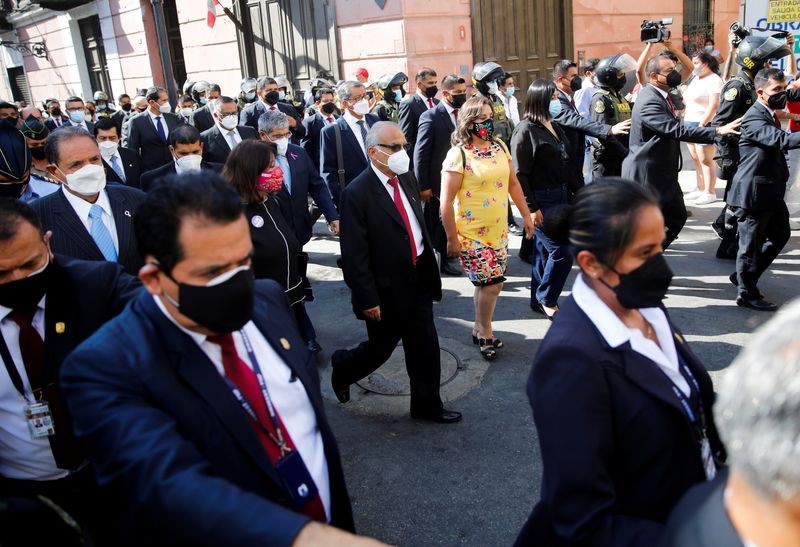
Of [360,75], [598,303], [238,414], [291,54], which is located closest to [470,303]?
[598,303]

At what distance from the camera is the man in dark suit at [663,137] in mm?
5727

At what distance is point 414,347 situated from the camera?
4141mm

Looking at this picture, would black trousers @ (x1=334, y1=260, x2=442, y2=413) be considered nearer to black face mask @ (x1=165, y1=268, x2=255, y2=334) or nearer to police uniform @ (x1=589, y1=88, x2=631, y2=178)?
black face mask @ (x1=165, y1=268, x2=255, y2=334)

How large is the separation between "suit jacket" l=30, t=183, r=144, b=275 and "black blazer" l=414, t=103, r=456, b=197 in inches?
141

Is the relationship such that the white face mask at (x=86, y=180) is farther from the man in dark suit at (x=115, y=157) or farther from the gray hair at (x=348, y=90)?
the gray hair at (x=348, y=90)

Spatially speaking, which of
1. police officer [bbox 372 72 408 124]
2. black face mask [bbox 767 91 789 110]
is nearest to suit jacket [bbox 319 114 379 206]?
police officer [bbox 372 72 408 124]

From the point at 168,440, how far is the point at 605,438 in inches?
42.7

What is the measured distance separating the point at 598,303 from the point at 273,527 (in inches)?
43.7

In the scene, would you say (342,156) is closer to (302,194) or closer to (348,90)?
(348,90)

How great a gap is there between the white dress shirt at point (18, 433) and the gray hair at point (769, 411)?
84.7 inches

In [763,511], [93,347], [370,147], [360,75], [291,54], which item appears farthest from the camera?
[291,54]

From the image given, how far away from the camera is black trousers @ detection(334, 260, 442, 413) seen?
4137 mm

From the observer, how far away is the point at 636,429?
175 centimetres

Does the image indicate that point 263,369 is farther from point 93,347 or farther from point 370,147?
point 370,147
